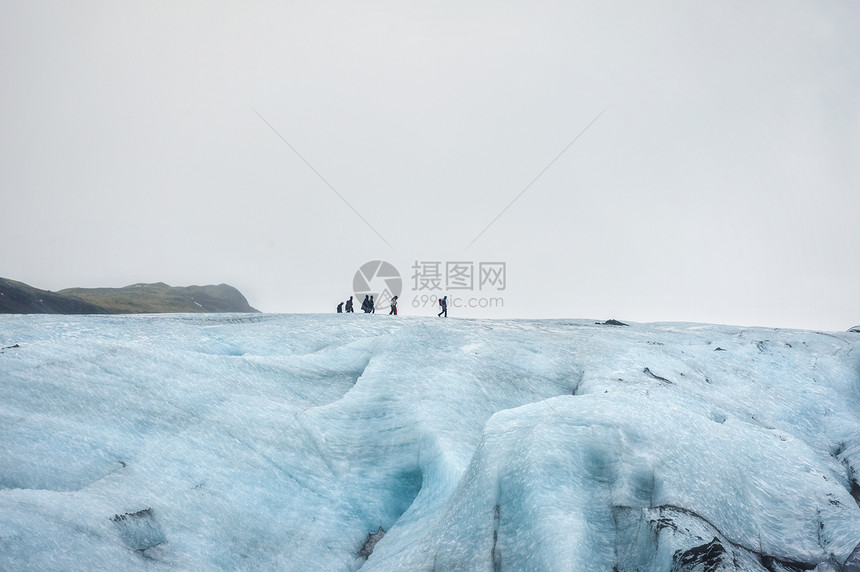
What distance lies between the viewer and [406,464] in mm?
11297

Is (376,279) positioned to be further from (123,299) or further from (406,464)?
(123,299)

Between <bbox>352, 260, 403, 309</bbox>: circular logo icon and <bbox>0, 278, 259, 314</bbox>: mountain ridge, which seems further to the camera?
<bbox>0, 278, 259, 314</bbox>: mountain ridge

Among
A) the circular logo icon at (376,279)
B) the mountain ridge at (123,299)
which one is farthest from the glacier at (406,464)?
the mountain ridge at (123,299)

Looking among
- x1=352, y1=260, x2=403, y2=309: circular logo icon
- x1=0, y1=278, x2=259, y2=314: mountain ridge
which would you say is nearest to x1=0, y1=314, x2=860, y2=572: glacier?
x1=352, y1=260, x2=403, y2=309: circular logo icon

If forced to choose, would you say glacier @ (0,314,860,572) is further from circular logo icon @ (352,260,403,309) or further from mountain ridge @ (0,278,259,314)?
mountain ridge @ (0,278,259,314)

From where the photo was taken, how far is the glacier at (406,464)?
7.84 metres

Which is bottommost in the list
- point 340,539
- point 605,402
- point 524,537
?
point 340,539

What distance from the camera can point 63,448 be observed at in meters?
9.17

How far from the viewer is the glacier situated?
25.7 ft

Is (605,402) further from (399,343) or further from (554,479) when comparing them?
(399,343)

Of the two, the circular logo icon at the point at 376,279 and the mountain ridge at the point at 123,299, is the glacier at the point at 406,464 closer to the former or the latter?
the circular logo icon at the point at 376,279

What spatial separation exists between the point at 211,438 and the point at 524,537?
239 inches

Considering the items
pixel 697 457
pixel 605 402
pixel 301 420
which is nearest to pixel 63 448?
pixel 301 420

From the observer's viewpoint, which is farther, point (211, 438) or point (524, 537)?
point (211, 438)
